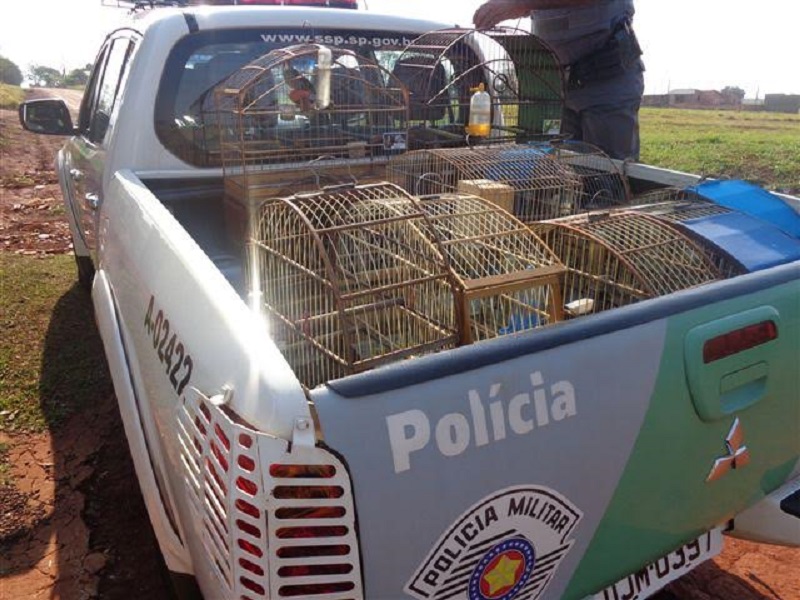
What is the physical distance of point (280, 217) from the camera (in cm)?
237

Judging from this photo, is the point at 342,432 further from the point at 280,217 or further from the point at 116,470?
the point at 116,470

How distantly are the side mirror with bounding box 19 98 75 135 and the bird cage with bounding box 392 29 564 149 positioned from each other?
2.00 metres

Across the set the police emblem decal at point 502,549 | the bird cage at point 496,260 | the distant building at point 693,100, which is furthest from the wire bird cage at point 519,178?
the distant building at point 693,100

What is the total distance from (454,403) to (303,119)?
2.67 m

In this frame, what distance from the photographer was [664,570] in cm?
195

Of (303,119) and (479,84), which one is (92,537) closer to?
(303,119)

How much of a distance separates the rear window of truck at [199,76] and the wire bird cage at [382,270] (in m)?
1.21

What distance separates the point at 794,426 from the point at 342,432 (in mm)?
1467

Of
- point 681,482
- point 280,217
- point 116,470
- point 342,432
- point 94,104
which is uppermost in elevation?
point 94,104

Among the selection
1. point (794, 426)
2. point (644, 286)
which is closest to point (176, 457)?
point (644, 286)

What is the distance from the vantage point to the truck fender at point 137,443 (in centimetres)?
189

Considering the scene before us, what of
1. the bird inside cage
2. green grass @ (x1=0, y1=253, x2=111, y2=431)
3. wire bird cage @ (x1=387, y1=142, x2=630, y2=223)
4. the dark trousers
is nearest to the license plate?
wire bird cage @ (x1=387, y1=142, x2=630, y2=223)

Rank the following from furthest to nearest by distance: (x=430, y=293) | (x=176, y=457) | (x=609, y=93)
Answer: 1. (x=609, y=93)
2. (x=430, y=293)
3. (x=176, y=457)

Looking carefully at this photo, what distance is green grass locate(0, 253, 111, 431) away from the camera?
3.85 m
